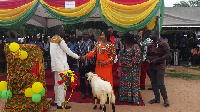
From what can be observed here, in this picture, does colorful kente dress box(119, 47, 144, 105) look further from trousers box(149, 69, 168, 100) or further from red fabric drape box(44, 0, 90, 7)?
red fabric drape box(44, 0, 90, 7)

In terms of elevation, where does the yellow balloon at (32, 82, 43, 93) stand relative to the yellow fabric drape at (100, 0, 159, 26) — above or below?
below

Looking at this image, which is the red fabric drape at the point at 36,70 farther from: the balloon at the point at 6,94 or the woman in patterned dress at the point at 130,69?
the woman in patterned dress at the point at 130,69

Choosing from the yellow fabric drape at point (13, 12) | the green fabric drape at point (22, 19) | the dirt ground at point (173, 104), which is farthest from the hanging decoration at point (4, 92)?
the yellow fabric drape at point (13, 12)

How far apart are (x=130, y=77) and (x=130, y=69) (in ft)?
0.70

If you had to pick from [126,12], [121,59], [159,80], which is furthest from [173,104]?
[126,12]

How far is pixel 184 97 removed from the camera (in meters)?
5.91

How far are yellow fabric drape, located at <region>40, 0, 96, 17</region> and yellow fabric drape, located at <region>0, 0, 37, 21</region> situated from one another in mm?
517

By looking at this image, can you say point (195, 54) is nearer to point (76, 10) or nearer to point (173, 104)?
point (173, 104)

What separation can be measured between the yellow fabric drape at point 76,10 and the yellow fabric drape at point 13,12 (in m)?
0.52

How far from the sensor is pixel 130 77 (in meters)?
5.15

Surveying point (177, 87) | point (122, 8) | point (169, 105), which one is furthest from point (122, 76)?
point (177, 87)

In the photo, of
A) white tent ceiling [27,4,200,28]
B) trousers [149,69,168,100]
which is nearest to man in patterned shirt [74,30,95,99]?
trousers [149,69,168,100]

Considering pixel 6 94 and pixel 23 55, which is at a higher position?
pixel 23 55

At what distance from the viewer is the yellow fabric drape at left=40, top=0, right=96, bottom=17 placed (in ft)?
19.3
